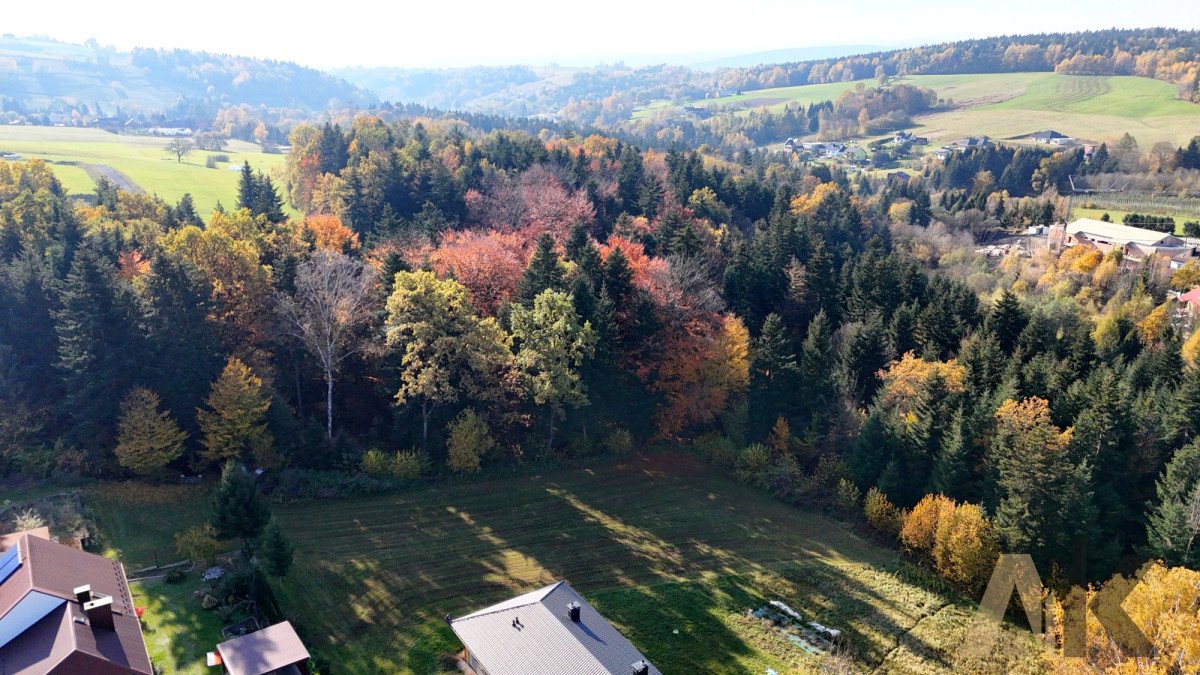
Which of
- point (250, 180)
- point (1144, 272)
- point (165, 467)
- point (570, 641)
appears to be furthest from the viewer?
point (250, 180)

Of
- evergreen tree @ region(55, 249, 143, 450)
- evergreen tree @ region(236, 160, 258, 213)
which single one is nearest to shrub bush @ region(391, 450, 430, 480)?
evergreen tree @ region(55, 249, 143, 450)

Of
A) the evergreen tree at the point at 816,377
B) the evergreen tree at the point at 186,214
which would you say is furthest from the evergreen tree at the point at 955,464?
the evergreen tree at the point at 186,214

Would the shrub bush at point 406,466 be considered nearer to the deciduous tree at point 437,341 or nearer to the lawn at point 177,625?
the deciduous tree at point 437,341

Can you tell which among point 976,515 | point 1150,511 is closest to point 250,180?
point 976,515

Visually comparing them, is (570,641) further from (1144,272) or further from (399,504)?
(1144,272)

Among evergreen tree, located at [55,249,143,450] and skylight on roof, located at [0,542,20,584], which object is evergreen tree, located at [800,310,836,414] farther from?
skylight on roof, located at [0,542,20,584]

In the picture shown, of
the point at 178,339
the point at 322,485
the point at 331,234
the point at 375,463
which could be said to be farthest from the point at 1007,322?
the point at 178,339

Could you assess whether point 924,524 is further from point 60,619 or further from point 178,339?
point 178,339
